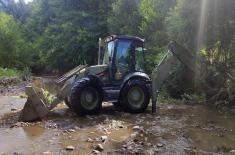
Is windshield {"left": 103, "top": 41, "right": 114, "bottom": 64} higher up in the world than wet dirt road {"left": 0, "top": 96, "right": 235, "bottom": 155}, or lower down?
higher up

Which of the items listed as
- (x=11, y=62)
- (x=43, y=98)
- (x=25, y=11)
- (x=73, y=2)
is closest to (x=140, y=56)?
(x=43, y=98)

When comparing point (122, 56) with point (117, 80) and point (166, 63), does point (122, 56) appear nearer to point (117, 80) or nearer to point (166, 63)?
point (117, 80)

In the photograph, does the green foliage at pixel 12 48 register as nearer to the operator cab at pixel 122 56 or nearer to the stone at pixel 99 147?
the operator cab at pixel 122 56

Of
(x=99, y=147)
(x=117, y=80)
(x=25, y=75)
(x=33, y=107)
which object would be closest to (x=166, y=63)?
(x=117, y=80)

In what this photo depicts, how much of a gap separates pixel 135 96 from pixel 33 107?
3.37 m

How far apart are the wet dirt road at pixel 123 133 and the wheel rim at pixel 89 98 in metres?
0.38

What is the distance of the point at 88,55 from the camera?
107ft

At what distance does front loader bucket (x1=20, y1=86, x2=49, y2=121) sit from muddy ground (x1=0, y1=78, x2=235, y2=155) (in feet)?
0.78

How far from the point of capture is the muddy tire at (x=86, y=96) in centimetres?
1175

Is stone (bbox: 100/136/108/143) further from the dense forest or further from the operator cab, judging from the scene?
the dense forest

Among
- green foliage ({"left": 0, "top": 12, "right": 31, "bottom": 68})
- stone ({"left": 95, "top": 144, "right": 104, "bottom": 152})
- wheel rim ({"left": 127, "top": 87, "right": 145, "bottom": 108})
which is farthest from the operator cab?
green foliage ({"left": 0, "top": 12, "right": 31, "bottom": 68})

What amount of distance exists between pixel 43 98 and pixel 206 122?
191 inches

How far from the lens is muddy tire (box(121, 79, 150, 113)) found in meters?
12.7

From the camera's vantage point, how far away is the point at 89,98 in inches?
476
